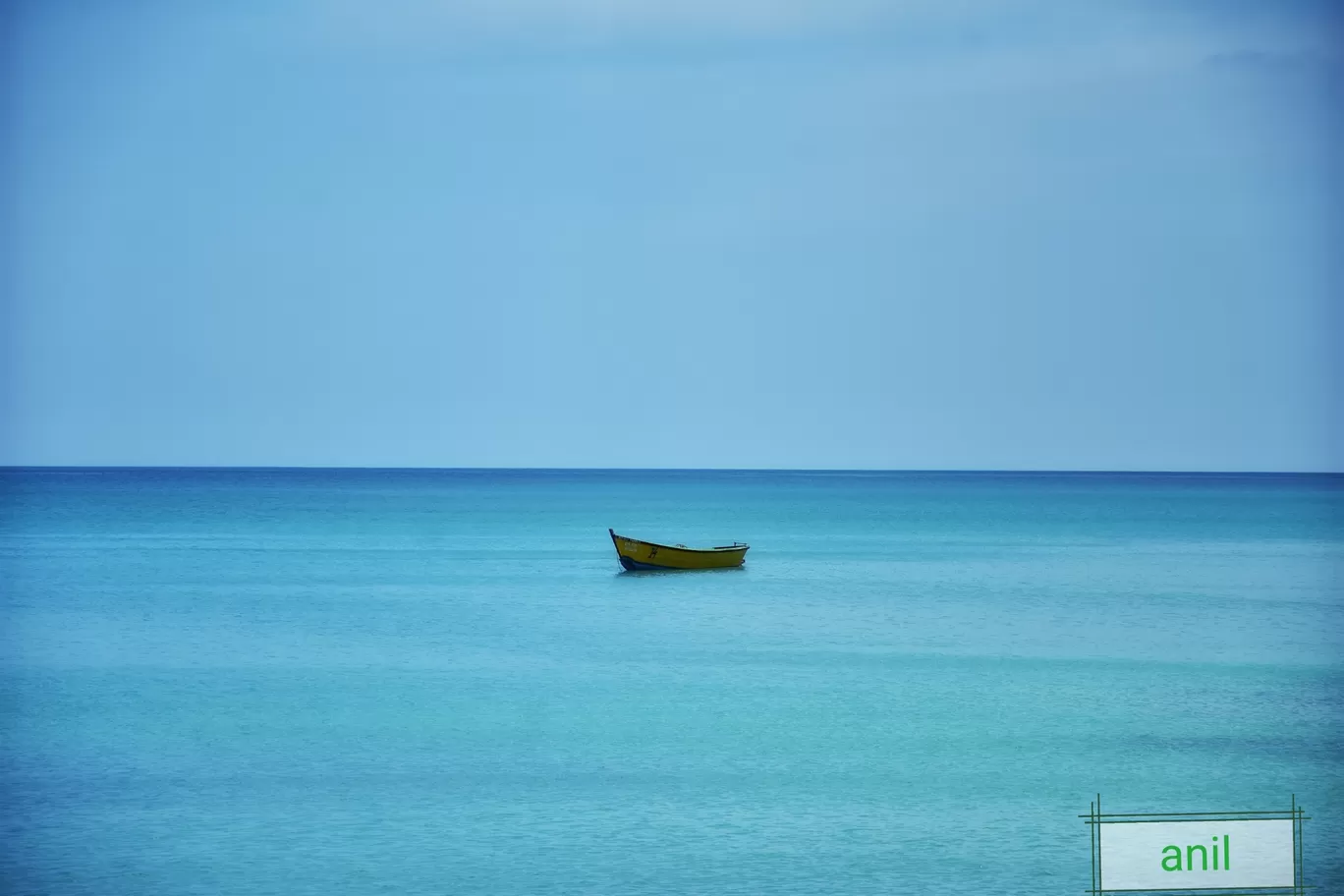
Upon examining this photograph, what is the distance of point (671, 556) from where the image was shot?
2045 cm

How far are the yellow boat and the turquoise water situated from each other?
248mm

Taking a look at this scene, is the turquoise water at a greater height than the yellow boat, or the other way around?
the yellow boat

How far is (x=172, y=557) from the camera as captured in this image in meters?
23.4

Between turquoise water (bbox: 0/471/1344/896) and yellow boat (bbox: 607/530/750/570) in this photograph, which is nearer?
turquoise water (bbox: 0/471/1344/896)

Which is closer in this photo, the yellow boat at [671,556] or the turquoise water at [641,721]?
the turquoise water at [641,721]

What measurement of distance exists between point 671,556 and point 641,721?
35.2 ft

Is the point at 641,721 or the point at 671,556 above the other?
the point at 671,556

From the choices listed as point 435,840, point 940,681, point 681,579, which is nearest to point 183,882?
point 435,840

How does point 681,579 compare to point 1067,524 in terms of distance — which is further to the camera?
point 1067,524

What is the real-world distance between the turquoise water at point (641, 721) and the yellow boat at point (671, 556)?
0.25 m

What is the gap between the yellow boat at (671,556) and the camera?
20.0 metres

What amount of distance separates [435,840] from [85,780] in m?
2.51

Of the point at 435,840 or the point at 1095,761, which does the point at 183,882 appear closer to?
the point at 435,840

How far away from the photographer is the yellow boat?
19969 millimetres
